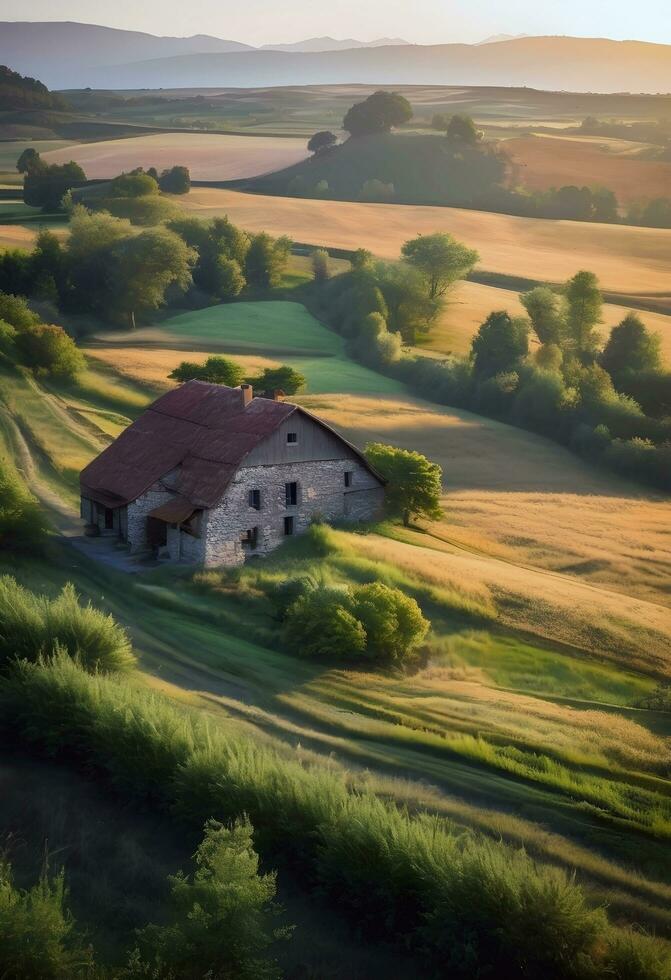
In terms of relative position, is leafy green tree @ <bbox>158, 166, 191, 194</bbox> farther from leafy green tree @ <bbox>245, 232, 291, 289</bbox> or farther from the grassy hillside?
leafy green tree @ <bbox>245, 232, 291, 289</bbox>

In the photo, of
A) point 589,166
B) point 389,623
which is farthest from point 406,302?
point 389,623

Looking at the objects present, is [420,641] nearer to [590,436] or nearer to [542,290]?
[590,436]

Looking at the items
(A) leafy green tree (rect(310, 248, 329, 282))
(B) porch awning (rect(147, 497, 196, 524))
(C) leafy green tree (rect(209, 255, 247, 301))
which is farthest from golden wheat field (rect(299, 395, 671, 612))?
(A) leafy green tree (rect(310, 248, 329, 282))

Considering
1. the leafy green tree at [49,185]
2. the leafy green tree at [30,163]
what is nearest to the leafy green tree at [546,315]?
the leafy green tree at [49,185]

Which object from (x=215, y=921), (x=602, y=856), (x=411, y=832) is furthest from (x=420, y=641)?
(x=215, y=921)

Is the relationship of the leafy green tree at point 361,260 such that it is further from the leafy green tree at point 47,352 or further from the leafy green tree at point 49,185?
the leafy green tree at point 47,352
